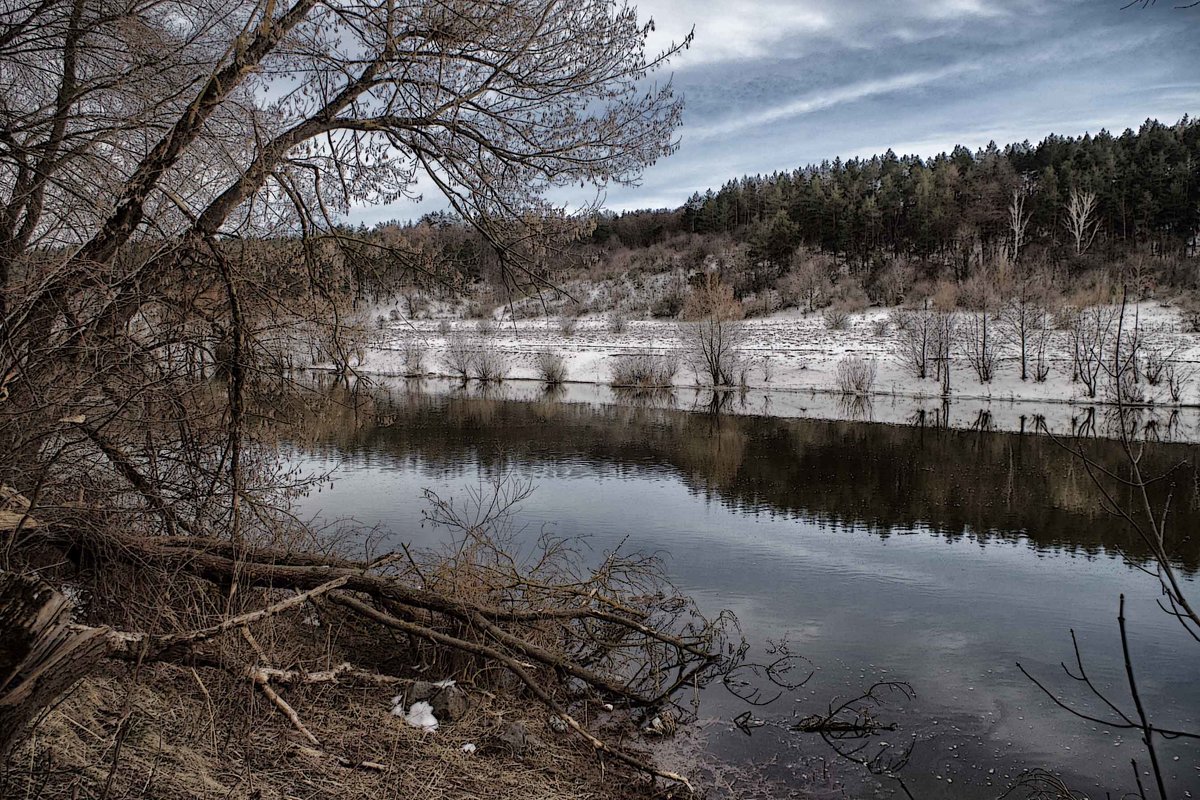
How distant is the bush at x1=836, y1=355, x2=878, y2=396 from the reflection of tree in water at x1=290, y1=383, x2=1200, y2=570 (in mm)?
7056

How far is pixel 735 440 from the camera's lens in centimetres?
2169

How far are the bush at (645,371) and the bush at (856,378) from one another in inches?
301

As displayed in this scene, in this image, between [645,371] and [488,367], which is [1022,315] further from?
[488,367]

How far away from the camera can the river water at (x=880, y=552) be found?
6.43m

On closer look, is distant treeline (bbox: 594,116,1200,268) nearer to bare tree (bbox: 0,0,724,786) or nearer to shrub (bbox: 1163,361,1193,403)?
shrub (bbox: 1163,361,1193,403)

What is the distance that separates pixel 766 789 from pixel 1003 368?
32.1 meters

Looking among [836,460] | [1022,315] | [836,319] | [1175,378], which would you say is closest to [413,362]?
[836,319]

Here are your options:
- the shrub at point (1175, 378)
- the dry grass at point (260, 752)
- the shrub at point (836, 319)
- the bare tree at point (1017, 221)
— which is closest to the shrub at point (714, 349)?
the shrub at point (836, 319)

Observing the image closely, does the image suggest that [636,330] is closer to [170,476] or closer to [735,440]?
[735,440]

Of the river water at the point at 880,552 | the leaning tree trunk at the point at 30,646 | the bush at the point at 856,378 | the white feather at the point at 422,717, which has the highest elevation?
the leaning tree trunk at the point at 30,646

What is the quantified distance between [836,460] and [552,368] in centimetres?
2144

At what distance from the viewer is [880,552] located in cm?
1188

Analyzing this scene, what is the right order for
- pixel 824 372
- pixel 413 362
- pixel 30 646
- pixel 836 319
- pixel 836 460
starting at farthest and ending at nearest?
pixel 836 319
pixel 413 362
pixel 824 372
pixel 836 460
pixel 30 646

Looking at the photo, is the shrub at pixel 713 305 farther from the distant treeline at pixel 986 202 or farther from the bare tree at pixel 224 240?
the bare tree at pixel 224 240
